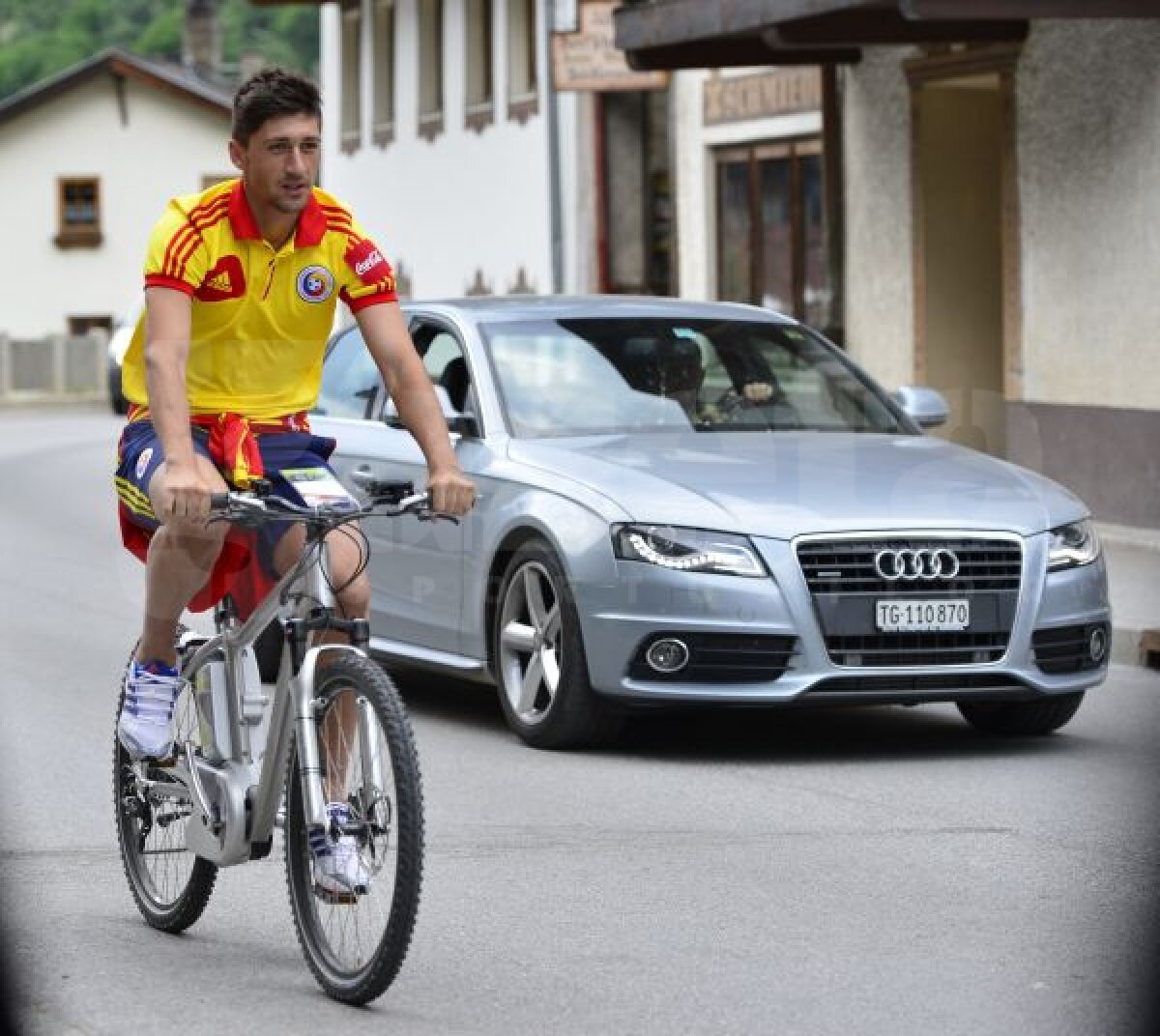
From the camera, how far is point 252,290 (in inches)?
247

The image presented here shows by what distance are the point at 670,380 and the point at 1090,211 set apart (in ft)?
31.1

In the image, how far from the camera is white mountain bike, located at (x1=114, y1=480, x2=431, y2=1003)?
564 cm

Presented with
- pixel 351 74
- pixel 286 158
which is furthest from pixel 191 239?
pixel 351 74

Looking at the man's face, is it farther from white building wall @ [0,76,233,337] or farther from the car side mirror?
white building wall @ [0,76,233,337]

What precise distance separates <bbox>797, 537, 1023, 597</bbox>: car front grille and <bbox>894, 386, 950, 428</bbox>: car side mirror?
1.60 meters

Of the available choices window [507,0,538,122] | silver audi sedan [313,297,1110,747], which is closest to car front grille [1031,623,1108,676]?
silver audi sedan [313,297,1110,747]

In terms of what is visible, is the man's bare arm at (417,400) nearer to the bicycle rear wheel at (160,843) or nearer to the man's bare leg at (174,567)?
the man's bare leg at (174,567)

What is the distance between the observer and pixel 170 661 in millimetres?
6613

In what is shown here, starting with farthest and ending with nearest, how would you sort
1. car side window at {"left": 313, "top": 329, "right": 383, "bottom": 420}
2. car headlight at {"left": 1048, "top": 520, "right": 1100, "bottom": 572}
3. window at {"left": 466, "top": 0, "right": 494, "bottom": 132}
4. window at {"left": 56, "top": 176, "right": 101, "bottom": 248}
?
window at {"left": 56, "top": 176, "right": 101, "bottom": 248} → window at {"left": 466, "top": 0, "right": 494, "bottom": 132} → car side window at {"left": 313, "top": 329, "right": 383, "bottom": 420} → car headlight at {"left": 1048, "top": 520, "right": 1100, "bottom": 572}

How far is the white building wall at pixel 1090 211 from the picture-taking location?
18.7 m

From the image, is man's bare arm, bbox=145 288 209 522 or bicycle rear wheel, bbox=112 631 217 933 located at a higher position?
man's bare arm, bbox=145 288 209 522

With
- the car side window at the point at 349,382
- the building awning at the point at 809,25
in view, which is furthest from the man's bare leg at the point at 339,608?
the building awning at the point at 809,25

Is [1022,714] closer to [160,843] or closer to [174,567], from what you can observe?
[160,843]

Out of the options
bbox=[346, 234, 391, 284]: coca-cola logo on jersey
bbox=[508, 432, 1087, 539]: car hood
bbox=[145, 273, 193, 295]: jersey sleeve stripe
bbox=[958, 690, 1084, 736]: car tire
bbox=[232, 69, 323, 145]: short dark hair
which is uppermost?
bbox=[232, 69, 323, 145]: short dark hair
